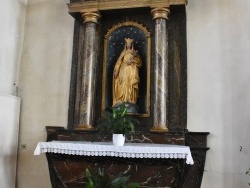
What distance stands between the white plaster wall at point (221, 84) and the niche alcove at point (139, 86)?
0.17 metres

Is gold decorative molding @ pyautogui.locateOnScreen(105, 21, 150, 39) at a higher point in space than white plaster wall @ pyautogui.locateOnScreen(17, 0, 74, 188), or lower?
higher

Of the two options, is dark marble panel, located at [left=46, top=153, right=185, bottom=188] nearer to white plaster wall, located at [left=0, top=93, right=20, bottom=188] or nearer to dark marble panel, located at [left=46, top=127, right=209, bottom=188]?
dark marble panel, located at [left=46, top=127, right=209, bottom=188]

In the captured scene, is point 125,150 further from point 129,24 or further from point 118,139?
point 129,24

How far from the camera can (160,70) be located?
5059mm

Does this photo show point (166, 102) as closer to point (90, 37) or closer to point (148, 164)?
point (148, 164)

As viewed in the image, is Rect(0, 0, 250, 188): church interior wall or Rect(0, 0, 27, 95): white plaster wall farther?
Rect(0, 0, 27, 95): white plaster wall

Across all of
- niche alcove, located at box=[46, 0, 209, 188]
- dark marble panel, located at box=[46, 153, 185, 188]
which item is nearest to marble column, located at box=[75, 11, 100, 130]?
niche alcove, located at box=[46, 0, 209, 188]

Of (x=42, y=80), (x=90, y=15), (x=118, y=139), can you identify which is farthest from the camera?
(x=42, y=80)

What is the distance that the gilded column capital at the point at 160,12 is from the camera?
203 inches

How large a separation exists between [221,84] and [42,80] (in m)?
3.29

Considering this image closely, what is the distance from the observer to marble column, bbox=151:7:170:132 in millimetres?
4949

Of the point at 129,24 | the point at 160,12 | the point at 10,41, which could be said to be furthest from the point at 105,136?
the point at 10,41

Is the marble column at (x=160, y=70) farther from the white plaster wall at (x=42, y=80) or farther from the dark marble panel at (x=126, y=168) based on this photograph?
the white plaster wall at (x=42, y=80)

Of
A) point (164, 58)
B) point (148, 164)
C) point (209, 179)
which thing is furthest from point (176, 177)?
point (164, 58)
